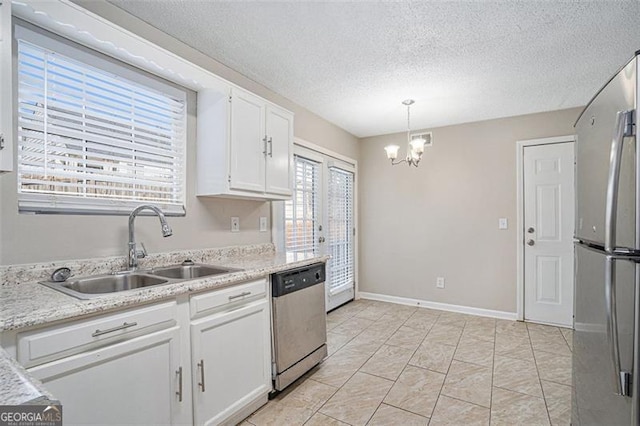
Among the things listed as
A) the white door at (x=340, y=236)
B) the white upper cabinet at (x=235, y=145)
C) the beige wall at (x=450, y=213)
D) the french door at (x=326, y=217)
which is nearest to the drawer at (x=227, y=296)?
the white upper cabinet at (x=235, y=145)

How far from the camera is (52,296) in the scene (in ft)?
4.10

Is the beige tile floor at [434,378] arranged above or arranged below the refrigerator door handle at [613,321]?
below

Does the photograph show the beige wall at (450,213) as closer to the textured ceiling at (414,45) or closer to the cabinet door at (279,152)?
the textured ceiling at (414,45)

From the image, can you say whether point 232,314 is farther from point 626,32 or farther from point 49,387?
point 626,32

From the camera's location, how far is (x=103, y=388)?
1.21 m

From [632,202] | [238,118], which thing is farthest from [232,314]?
[632,202]

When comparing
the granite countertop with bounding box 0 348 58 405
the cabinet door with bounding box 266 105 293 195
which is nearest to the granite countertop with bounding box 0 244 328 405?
the granite countertop with bounding box 0 348 58 405

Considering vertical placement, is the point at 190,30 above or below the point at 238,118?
above

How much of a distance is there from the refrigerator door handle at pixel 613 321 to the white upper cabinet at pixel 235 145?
2.01 metres

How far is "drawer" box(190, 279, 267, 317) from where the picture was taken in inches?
62.6

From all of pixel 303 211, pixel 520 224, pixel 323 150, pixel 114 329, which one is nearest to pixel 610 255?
pixel 114 329

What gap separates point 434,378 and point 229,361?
1568 mm

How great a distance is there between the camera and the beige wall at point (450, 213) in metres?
3.77

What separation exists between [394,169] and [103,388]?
13.2 feet
